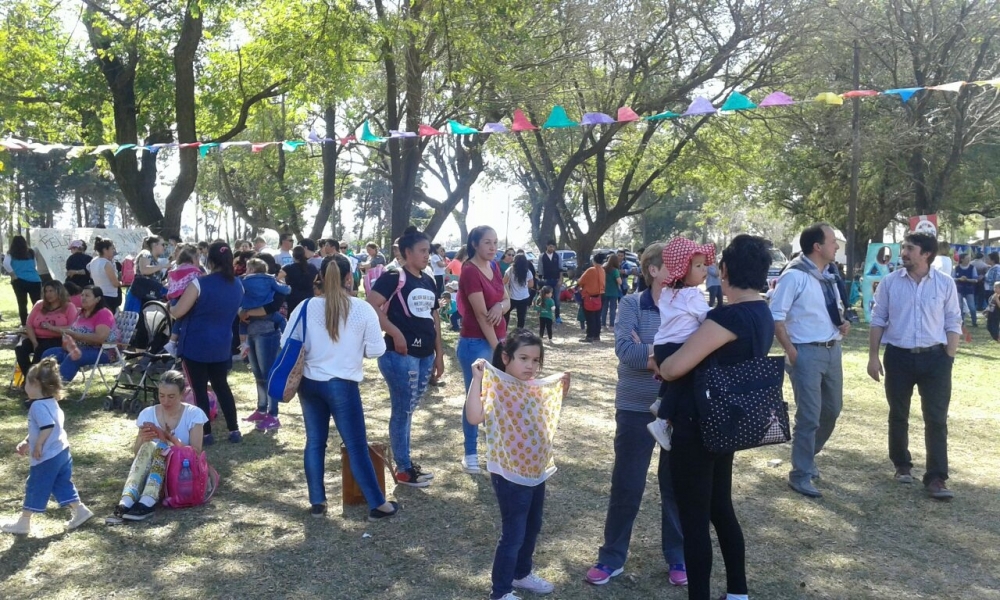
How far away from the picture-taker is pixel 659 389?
13.1 feet

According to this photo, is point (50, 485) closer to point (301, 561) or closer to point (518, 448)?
point (301, 561)

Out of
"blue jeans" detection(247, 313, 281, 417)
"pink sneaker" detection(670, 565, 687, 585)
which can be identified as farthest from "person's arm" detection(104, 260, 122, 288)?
"pink sneaker" detection(670, 565, 687, 585)

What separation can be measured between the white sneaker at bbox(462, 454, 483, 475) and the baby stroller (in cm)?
364

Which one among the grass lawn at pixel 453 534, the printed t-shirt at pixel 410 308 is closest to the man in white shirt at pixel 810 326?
the grass lawn at pixel 453 534

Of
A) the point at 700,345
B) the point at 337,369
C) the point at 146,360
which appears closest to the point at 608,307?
the point at 146,360

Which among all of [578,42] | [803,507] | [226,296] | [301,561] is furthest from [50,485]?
[578,42]

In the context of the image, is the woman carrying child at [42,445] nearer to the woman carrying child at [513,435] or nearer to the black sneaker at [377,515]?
the black sneaker at [377,515]

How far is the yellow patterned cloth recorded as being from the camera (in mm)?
3828

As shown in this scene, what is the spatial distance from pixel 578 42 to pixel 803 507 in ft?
49.4

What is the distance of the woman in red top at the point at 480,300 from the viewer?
5805 mm

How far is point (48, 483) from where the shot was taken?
495 cm

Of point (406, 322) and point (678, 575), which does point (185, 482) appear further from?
point (678, 575)

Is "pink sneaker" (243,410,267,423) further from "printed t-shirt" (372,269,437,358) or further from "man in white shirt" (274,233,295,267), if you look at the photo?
"man in white shirt" (274,233,295,267)

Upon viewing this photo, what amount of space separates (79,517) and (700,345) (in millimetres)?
3836
